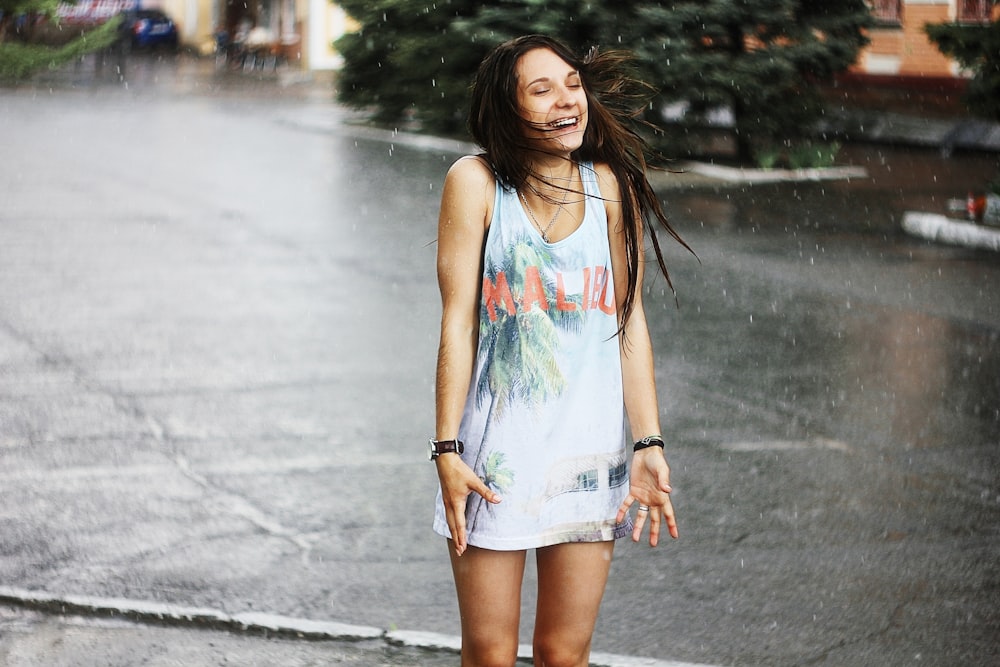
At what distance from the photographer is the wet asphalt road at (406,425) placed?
17.0 feet

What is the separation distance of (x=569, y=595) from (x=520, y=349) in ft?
1.84

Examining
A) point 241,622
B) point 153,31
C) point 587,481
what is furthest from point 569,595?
point 153,31

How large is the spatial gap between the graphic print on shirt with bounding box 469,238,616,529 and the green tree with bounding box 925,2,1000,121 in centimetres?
1309

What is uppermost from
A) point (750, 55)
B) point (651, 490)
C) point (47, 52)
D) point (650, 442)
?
point (47, 52)

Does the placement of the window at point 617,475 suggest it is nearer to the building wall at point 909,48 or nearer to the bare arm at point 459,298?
the bare arm at point 459,298

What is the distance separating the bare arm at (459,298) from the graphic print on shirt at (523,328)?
0.04 metres

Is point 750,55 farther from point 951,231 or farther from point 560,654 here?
point 560,654

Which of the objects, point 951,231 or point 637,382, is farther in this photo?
point 951,231

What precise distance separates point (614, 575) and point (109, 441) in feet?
9.71

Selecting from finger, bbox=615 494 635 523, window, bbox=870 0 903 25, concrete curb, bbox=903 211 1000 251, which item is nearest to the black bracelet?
finger, bbox=615 494 635 523

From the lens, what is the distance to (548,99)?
3150 mm

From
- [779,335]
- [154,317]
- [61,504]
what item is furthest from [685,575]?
[154,317]

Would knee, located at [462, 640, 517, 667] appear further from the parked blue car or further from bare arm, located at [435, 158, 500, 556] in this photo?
the parked blue car

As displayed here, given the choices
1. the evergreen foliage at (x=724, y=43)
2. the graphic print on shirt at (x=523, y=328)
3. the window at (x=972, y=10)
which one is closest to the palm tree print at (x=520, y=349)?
the graphic print on shirt at (x=523, y=328)
